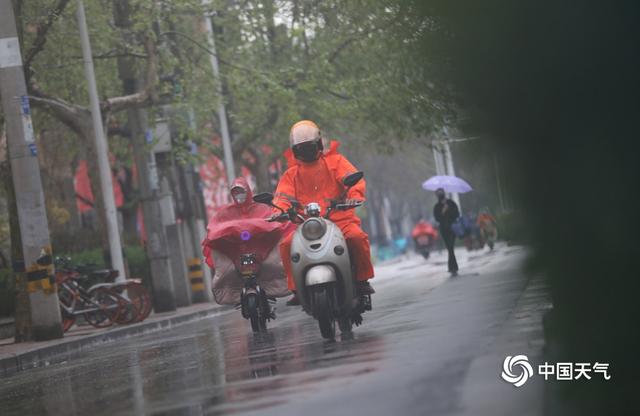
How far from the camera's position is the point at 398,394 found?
7199 mm

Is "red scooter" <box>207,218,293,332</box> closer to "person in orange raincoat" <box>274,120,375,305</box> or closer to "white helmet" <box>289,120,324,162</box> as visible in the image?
"person in orange raincoat" <box>274,120,375,305</box>

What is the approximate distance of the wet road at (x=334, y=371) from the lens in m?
6.66

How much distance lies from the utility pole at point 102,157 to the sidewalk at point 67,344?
1470 mm

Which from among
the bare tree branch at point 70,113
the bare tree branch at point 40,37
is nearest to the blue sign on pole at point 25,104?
the bare tree branch at point 40,37

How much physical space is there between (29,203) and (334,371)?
12789 mm

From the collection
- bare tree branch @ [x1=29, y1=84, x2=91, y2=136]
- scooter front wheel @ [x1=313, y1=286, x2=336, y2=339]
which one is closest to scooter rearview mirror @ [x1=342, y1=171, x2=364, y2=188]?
scooter front wheel @ [x1=313, y1=286, x2=336, y2=339]

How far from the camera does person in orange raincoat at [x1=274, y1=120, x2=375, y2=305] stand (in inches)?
501

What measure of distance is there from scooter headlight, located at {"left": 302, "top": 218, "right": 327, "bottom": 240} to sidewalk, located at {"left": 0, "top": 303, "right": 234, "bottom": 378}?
6.01 meters

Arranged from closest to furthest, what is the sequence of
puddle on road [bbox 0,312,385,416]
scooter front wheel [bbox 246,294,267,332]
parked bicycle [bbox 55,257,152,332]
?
puddle on road [bbox 0,312,385,416], scooter front wheel [bbox 246,294,267,332], parked bicycle [bbox 55,257,152,332]

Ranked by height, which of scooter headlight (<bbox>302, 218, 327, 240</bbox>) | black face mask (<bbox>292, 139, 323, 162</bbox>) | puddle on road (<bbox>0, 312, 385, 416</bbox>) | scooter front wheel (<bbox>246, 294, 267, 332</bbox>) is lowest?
puddle on road (<bbox>0, 312, 385, 416</bbox>)

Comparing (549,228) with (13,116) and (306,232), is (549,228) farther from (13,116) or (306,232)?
(13,116)

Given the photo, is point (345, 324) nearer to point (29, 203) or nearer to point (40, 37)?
point (29, 203)

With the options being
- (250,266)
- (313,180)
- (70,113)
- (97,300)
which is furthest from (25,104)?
(313,180)

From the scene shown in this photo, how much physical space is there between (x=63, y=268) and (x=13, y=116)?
395 centimetres
